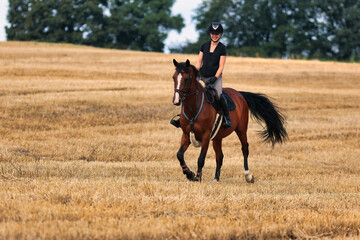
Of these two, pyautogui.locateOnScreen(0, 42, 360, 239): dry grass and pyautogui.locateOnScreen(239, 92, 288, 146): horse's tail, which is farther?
pyautogui.locateOnScreen(239, 92, 288, 146): horse's tail

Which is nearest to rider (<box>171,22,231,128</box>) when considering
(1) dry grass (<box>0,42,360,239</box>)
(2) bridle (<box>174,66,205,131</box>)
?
(2) bridle (<box>174,66,205,131</box>)

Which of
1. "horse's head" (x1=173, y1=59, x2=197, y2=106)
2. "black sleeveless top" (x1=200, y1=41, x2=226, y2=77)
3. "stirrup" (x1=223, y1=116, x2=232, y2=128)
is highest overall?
"black sleeveless top" (x1=200, y1=41, x2=226, y2=77)

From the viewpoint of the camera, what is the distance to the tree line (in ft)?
224

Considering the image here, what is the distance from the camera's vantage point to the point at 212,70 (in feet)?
32.6

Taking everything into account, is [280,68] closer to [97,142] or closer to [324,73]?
[324,73]

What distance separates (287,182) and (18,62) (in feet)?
92.8

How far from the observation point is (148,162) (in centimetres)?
1370

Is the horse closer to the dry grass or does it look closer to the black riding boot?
the black riding boot

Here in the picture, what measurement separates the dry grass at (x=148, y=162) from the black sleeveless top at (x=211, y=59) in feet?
7.02

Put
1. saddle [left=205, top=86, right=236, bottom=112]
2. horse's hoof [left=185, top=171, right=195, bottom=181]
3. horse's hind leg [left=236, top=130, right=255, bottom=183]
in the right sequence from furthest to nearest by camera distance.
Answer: horse's hind leg [left=236, top=130, right=255, bottom=183] → saddle [left=205, top=86, right=236, bottom=112] → horse's hoof [left=185, top=171, right=195, bottom=181]

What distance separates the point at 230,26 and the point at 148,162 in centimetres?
6247

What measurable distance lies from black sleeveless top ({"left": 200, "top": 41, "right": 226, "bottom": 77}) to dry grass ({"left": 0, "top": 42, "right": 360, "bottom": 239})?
214cm

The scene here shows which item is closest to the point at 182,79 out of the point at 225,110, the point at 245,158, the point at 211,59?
the point at 211,59

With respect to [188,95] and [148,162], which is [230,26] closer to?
[148,162]
